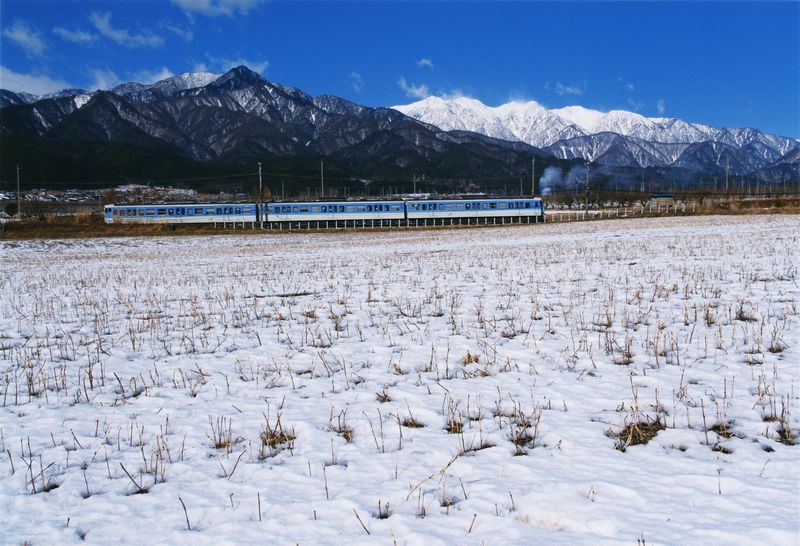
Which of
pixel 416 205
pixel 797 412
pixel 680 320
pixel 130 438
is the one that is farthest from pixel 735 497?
pixel 416 205

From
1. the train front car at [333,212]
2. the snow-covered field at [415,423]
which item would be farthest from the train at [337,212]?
the snow-covered field at [415,423]

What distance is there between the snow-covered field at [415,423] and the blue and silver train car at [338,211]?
2218 inches

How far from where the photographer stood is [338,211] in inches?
2574

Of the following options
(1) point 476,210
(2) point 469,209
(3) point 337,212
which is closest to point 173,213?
(3) point 337,212

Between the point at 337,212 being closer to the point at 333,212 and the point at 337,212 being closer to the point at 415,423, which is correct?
the point at 333,212

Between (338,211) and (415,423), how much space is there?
62.3 m

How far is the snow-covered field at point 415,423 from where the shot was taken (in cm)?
291

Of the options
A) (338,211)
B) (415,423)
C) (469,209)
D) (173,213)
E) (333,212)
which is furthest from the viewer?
(469,209)

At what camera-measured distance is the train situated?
Result: 63531mm

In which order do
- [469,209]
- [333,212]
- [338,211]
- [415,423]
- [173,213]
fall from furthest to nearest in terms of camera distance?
[469,209] → [338,211] → [333,212] → [173,213] → [415,423]

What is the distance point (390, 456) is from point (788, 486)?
2.48 m

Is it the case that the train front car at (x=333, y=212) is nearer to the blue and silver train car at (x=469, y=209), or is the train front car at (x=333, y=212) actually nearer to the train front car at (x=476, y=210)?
the blue and silver train car at (x=469, y=209)

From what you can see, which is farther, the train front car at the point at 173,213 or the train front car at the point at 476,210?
the train front car at the point at 476,210

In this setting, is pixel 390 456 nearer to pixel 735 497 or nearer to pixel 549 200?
pixel 735 497
